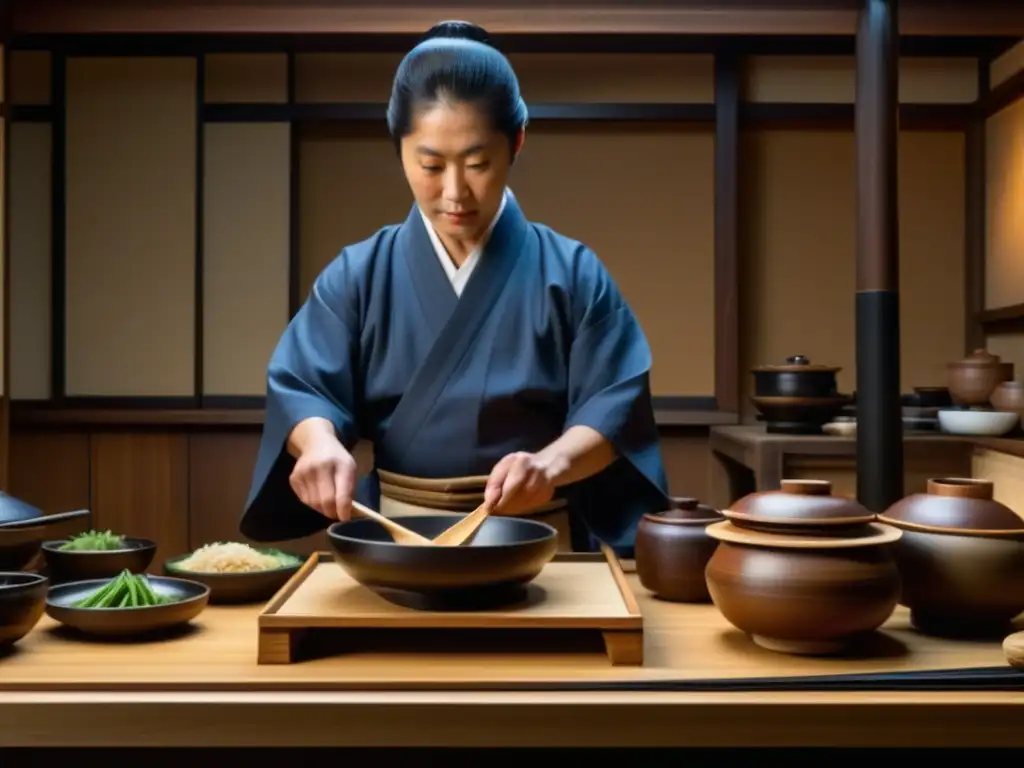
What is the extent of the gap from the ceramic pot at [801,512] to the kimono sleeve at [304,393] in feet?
2.99

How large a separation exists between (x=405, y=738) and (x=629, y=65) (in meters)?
4.62

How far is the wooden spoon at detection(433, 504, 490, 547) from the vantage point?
67.3 inches

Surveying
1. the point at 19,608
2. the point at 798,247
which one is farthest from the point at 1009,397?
the point at 19,608

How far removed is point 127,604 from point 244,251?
391 centimetres

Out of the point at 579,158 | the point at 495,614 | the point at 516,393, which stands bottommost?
the point at 495,614

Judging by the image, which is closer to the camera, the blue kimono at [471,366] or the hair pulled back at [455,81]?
the hair pulled back at [455,81]

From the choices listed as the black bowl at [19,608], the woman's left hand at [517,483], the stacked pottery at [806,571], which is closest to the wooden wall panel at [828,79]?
the woman's left hand at [517,483]

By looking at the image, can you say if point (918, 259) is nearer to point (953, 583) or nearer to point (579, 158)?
point (579, 158)

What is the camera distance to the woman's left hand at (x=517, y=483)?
173cm

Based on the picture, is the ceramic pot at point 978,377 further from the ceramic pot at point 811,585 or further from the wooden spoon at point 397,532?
the wooden spoon at point 397,532

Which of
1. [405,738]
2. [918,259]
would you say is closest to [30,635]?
[405,738]

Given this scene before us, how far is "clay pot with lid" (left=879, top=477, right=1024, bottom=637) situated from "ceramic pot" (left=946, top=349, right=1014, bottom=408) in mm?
3331

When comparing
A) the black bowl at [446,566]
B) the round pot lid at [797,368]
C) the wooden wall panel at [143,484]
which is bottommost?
the wooden wall panel at [143,484]

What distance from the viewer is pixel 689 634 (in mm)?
1601
